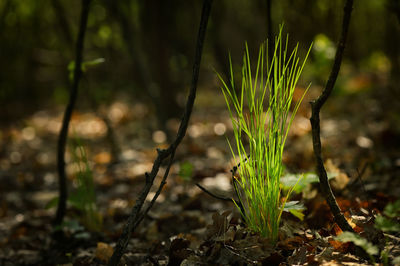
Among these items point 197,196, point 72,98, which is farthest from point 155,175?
point 197,196

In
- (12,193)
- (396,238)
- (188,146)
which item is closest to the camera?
(396,238)

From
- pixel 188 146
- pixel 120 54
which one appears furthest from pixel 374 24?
pixel 188 146

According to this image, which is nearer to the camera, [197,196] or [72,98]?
[72,98]

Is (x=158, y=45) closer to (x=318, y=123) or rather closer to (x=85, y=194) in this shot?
(x=85, y=194)

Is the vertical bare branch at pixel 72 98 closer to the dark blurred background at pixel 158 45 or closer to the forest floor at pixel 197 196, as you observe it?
the forest floor at pixel 197 196

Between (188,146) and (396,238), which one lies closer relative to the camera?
(396,238)

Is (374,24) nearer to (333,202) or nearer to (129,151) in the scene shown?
(129,151)

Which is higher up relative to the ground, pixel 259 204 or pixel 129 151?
pixel 259 204
